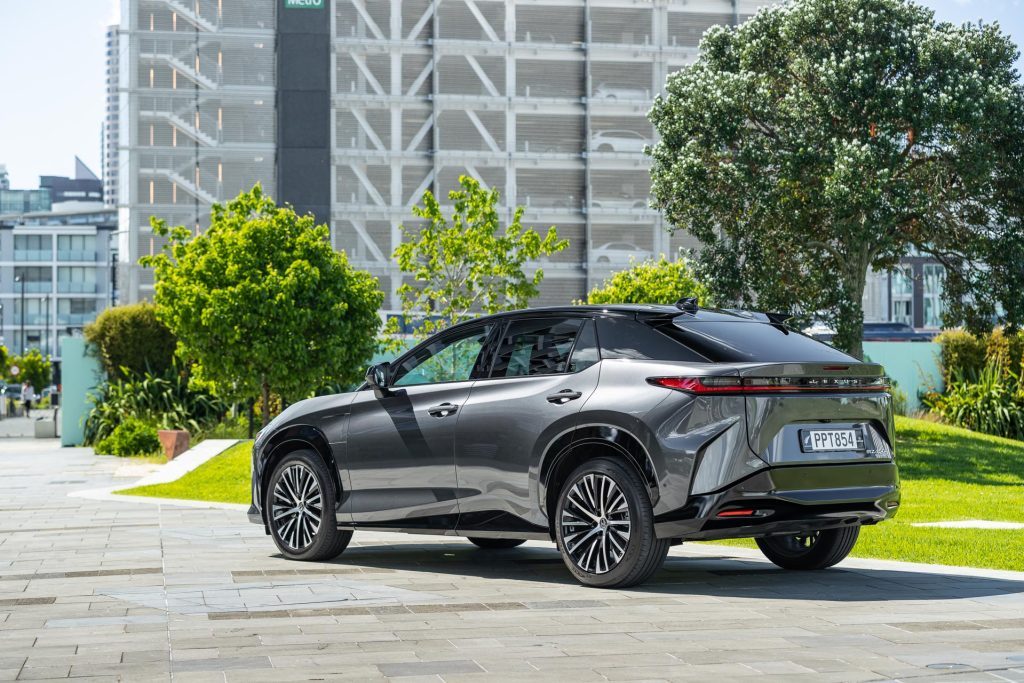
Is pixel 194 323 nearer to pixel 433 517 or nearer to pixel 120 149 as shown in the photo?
pixel 433 517

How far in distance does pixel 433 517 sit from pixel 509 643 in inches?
103

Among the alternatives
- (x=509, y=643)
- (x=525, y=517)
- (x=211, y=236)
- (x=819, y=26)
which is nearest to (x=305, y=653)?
(x=509, y=643)

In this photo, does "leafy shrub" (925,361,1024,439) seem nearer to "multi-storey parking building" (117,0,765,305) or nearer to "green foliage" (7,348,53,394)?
"multi-storey parking building" (117,0,765,305)

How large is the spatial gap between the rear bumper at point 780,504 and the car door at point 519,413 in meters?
0.93

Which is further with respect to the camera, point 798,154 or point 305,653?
point 798,154

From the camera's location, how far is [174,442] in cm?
2761

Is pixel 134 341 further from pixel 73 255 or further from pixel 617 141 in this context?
pixel 73 255

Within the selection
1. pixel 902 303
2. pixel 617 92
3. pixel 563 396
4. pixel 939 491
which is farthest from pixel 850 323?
pixel 902 303

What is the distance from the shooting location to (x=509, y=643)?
250 inches

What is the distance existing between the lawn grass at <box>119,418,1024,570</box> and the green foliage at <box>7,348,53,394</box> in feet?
236

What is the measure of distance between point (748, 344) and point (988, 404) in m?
23.0

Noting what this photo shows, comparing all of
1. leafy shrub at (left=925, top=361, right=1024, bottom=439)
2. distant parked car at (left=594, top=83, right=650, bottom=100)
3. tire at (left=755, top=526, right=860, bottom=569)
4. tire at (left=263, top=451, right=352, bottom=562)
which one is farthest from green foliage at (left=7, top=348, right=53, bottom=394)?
tire at (left=755, top=526, right=860, bottom=569)

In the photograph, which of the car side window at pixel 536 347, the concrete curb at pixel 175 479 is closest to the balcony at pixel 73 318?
the concrete curb at pixel 175 479

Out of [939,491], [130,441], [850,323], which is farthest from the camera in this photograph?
[130,441]
